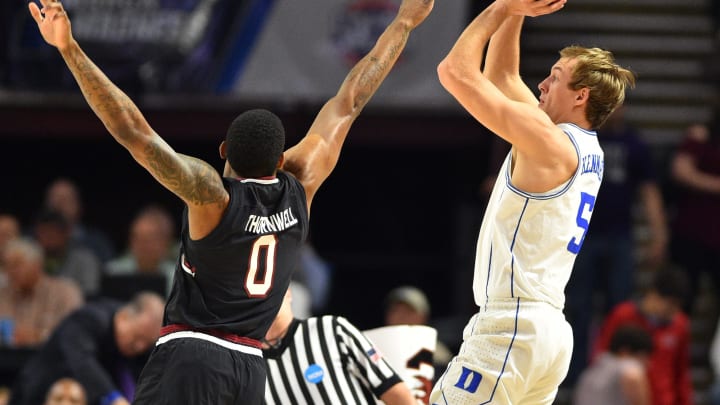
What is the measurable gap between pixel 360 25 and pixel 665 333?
11.9 ft

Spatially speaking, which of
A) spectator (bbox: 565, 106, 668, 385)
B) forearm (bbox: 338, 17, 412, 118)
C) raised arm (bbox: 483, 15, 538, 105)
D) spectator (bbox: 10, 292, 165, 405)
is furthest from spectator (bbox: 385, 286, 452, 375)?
raised arm (bbox: 483, 15, 538, 105)

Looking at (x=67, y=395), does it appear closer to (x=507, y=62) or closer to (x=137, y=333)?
(x=137, y=333)

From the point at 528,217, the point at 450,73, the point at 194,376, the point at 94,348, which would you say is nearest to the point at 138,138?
the point at 194,376

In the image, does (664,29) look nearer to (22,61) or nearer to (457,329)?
(457,329)

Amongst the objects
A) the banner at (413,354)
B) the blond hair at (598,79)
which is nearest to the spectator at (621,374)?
the banner at (413,354)

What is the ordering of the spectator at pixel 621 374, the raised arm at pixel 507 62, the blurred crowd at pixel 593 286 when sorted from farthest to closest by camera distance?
the spectator at pixel 621 374, the blurred crowd at pixel 593 286, the raised arm at pixel 507 62

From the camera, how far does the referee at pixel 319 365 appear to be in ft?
19.9

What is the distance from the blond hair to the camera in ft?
17.5

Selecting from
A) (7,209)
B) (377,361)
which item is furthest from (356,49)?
(377,361)

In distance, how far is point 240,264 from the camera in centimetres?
500

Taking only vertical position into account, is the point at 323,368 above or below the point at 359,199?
below

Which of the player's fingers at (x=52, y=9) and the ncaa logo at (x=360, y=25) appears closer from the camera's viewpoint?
the player's fingers at (x=52, y=9)

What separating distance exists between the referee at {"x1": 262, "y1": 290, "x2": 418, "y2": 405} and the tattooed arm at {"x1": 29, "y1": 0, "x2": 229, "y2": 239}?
1305 mm

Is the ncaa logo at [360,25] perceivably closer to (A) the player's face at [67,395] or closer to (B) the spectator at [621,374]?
(B) the spectator at [621,374]
